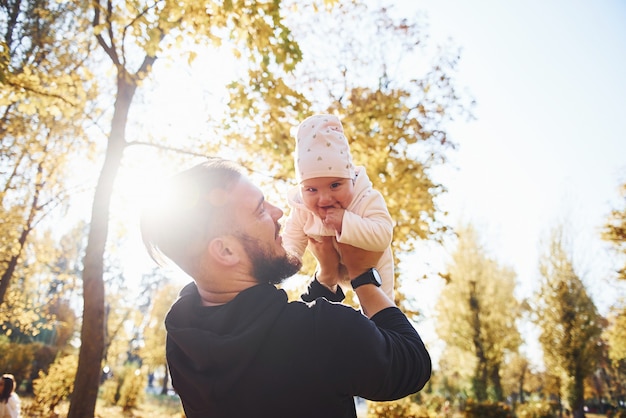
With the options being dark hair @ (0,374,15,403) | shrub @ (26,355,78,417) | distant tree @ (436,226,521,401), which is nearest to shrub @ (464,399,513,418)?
distant tree @ (436,226,521,401)

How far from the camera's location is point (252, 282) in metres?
1.54

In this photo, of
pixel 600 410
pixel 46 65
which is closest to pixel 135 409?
pixel 46 65

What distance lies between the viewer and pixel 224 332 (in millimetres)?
1320

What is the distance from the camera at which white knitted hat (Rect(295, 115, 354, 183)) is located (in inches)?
83.1

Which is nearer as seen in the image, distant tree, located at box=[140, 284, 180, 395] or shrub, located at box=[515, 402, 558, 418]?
shrub, located at box=[515, 402, 558, 418]

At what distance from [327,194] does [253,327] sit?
3.40ft

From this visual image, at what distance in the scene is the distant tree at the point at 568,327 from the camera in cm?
2014

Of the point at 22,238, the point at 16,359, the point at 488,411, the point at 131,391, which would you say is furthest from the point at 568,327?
the point at 16,359

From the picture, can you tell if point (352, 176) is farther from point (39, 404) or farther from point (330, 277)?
point (39, 404)

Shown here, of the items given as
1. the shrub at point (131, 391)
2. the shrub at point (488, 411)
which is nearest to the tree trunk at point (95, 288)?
the shrub at point (131, 391)

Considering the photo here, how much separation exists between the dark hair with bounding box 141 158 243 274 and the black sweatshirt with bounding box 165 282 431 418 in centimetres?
37

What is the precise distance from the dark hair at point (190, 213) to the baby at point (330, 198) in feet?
1.85

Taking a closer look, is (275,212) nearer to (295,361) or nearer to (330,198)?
(330,198)

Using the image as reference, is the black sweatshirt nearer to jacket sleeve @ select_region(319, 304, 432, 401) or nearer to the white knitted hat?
jacket sleeve @ select_region(319, 304, 432, 401)
